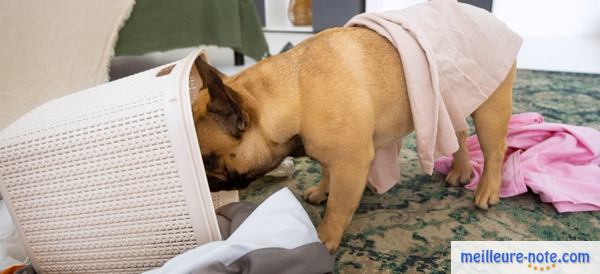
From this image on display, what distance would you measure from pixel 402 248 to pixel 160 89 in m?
0.74

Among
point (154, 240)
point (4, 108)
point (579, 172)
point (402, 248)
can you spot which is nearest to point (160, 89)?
point (154, 240)

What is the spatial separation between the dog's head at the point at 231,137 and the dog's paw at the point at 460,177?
691mm

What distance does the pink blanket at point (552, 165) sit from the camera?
1.44 metres

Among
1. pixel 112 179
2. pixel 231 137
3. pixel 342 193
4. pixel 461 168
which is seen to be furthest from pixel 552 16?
pixel 112 179

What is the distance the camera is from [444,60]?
50.8 inches

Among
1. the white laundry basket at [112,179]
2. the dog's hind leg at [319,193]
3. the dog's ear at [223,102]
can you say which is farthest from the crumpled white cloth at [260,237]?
the dog's hind leg at [319,193]

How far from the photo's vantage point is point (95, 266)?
42.8 inches

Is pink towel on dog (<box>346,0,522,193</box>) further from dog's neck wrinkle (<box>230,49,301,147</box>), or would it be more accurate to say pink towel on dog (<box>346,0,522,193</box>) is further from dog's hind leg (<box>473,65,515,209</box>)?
dog's neck wrinkle (<box>230,49,301,147</box>)

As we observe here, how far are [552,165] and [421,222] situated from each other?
0.53 metres

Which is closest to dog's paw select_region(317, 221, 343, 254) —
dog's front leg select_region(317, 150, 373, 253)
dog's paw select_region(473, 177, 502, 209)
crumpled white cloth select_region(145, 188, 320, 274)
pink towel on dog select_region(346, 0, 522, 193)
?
dog's front leg select_region(317, 150, 373, 253)

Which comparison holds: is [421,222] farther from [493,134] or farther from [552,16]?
[552,16]

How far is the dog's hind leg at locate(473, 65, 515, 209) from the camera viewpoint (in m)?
1.41

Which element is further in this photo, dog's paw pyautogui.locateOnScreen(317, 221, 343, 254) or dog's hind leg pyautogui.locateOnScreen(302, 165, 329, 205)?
dog's hind leg pyautogui.locateOnScreen(302, 165, 329, 205)

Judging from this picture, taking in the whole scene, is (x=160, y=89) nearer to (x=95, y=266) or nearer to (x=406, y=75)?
(x=95, y=266)
